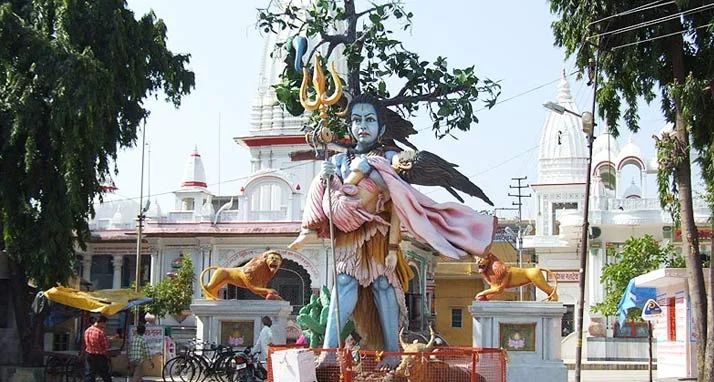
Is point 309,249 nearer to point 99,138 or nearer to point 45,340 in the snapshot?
point 45,340

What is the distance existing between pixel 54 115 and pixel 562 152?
2846 centimetres

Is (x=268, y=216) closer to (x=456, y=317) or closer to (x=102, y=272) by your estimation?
(x=102, y=272)

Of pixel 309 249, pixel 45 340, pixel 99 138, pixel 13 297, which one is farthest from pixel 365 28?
pixel 309 249

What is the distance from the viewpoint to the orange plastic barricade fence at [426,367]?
10.8 metres

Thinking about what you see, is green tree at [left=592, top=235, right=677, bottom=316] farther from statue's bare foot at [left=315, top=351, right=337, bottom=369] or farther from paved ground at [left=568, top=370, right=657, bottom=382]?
statue's bare foot at [left=315, top=351, right=337, bottom=369]

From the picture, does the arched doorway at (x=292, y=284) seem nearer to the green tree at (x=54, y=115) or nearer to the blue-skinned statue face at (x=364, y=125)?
the green tree at (x=54, y=115)

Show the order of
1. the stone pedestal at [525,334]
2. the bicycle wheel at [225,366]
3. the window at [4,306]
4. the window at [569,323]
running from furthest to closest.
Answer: the window at [569,323] → the window at [4,306] → the bicycle wheel at [225,366] → the stone pedestal at [525,334]

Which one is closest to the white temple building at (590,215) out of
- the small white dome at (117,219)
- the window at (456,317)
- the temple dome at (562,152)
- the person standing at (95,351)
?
the temple dome at (562,152)

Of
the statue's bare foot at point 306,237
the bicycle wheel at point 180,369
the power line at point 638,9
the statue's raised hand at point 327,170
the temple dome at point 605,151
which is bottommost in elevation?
the bicycle wheel at point 180,369

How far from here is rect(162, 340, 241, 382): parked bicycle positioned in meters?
16.9

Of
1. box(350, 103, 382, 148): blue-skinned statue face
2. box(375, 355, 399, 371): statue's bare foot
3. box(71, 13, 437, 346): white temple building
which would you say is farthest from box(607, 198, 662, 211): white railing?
box(375, 355, 399, 371): statue's bare foot

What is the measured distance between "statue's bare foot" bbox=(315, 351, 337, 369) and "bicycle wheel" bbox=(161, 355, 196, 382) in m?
7.95

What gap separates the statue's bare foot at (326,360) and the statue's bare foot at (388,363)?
0.48 m

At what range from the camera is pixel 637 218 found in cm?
3847
